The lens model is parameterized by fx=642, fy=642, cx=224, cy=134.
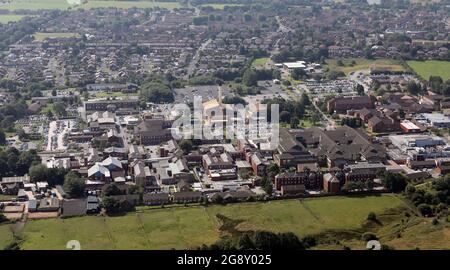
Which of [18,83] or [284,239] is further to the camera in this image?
[18,83]

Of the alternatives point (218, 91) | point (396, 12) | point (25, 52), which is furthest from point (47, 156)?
point (396, 12)

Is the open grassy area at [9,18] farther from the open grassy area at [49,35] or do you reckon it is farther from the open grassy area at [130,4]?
the open grassy area at [130,4]

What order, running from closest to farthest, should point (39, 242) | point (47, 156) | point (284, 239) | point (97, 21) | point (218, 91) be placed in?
point (284, 239) → point (39, 242) → point (47, 156) → point (218, 91) → point (97, 21)

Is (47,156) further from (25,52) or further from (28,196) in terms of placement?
(25,52)

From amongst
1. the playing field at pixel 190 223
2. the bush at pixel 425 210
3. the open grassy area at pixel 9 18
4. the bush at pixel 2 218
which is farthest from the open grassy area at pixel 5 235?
the open grassy area at pixel 9 18

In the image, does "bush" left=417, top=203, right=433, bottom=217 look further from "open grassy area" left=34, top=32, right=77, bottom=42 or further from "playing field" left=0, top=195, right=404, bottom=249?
"open grassy area" left=34, top=32, right=77, bottom=42

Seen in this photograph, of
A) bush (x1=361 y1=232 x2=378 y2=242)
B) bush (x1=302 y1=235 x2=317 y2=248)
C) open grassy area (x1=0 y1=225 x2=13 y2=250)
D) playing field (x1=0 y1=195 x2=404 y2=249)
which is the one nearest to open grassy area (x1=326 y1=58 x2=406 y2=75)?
playing field (x1=0 y1=195 x2=404 y2=249)
